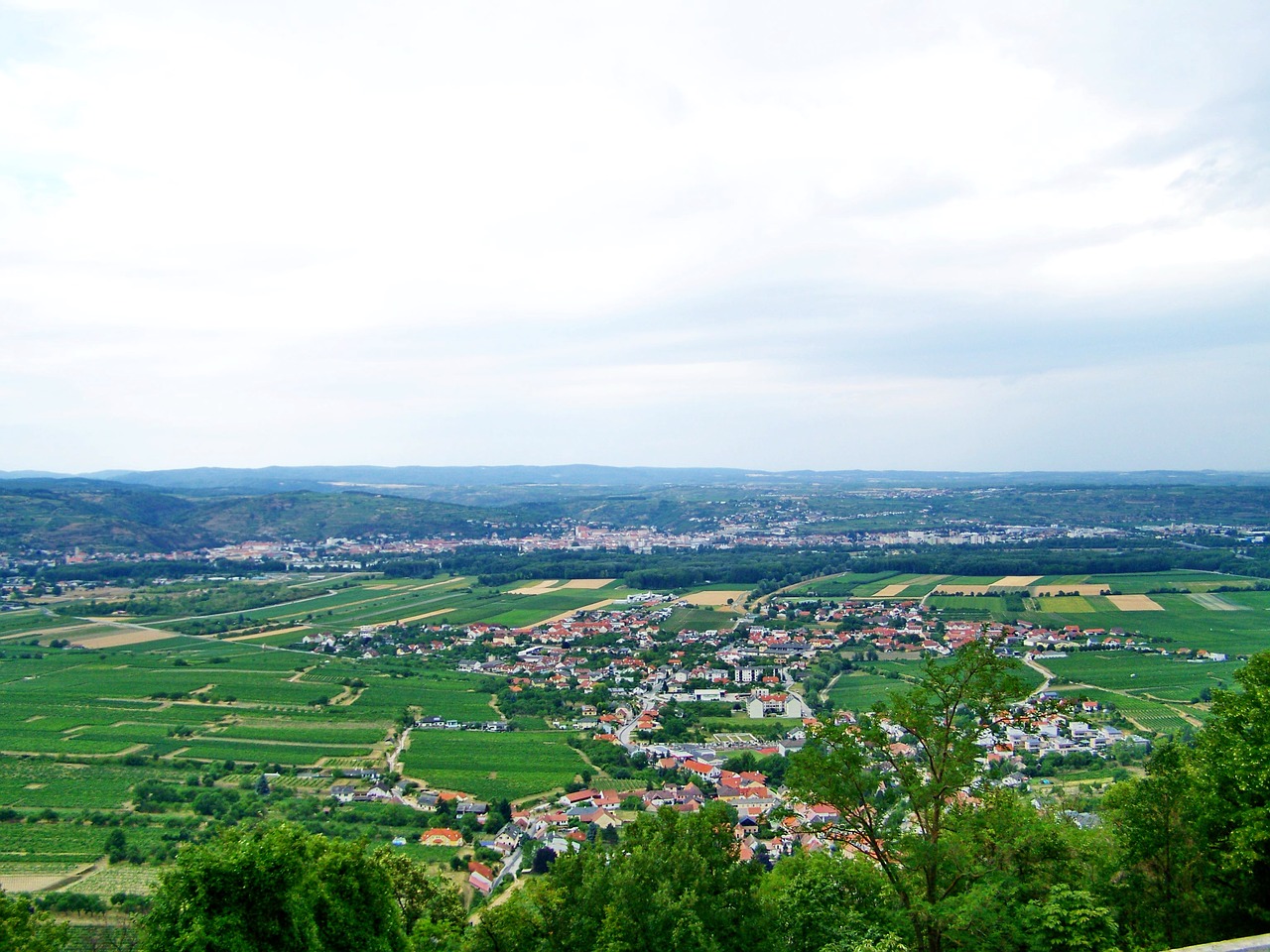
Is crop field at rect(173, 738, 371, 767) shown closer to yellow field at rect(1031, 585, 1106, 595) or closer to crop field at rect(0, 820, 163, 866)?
crop field at rect(0, 820, 163, 866)

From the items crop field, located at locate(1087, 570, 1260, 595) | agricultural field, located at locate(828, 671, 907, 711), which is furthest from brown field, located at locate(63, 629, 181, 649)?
crop field, located at locate(1087, 570, 1260, 595)

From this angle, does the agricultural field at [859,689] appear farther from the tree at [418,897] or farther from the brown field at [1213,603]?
the brown field at [1213,603]

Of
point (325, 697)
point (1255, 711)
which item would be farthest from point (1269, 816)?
point (325, 697)

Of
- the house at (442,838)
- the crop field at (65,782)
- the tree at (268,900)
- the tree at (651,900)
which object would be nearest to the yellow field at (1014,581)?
the house at (442,838)

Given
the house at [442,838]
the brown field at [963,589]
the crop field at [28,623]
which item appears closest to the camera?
the house at [442,838]

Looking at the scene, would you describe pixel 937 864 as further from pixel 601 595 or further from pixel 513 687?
pixel 601 595
